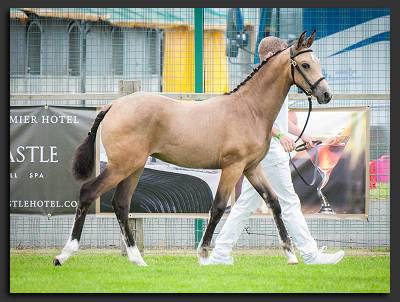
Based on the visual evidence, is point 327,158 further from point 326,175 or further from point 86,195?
point 86,195

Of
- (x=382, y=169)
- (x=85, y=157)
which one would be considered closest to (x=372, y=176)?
(x=382, y=169)

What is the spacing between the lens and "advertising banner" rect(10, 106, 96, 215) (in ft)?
33.7

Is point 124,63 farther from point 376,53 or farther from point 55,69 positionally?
point 376,53

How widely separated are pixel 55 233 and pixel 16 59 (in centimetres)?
197

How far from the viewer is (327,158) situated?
10.4 metres

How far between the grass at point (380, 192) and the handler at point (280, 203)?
1437 millimetres

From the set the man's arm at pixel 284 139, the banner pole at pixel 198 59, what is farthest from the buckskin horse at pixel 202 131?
the banner pole at pixel 198 59

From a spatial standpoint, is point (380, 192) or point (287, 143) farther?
point (380, 192)

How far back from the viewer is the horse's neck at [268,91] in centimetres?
895

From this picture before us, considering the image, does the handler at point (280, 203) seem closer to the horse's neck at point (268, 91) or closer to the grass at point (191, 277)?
the grass at point (191, 277)

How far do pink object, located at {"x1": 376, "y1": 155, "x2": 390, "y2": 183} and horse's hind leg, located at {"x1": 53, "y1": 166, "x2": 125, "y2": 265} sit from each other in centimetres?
321

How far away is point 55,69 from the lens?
11461 millimetres

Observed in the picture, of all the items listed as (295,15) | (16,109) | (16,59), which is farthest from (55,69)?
(295,15)

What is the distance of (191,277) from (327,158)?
2.40 m
